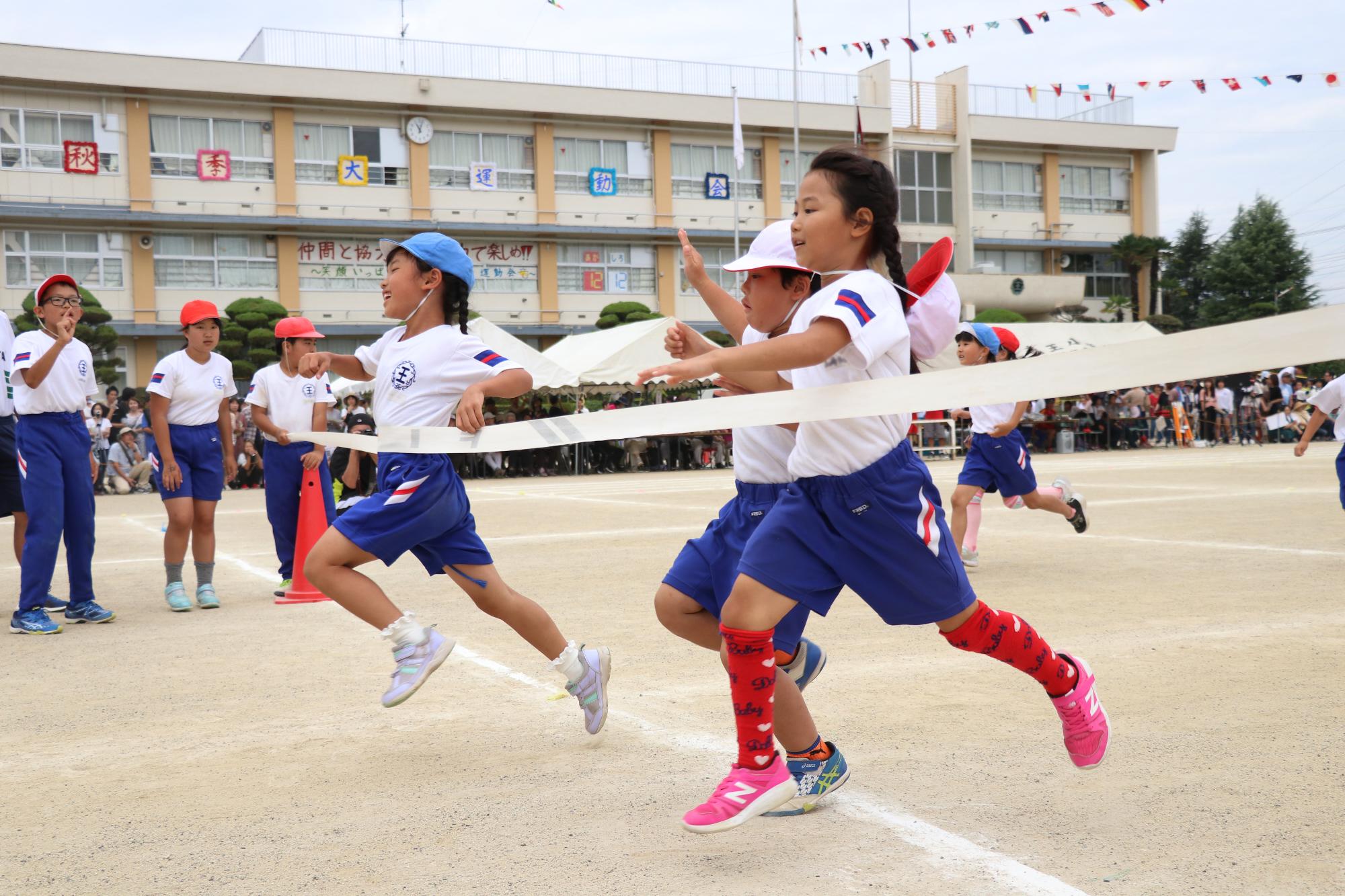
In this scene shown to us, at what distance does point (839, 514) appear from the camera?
292 centimetres

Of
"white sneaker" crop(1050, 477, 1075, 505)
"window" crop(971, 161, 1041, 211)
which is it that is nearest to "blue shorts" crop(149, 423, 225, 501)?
"white sneaker" crop(1050, 477, 1075, 505)

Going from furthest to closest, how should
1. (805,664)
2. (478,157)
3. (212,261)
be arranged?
Result: (478,157), (212,261), (805,664)

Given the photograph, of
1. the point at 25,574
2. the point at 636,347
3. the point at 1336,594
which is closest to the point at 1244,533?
the point at 1336,594

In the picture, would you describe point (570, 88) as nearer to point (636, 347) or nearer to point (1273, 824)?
point (636, 347)

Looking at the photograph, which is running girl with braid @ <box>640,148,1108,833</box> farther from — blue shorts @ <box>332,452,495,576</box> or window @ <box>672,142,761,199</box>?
window @ <box>672,142,761,199</box>

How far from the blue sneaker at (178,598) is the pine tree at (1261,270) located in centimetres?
5809

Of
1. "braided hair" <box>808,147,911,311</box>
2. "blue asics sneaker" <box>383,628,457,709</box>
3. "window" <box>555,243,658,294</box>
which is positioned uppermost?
"window" <box>555,243,658,294</box>

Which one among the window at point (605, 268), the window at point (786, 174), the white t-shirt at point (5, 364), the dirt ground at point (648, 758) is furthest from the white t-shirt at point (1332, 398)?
the window at point (786, 174)

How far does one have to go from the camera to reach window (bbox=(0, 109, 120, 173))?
34.3 m

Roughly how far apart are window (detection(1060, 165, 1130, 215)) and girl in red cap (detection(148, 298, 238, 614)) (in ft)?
153

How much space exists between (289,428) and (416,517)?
4701 millimetres

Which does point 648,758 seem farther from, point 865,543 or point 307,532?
point 307,532

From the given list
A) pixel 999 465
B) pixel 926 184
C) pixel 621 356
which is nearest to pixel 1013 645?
pixel 999 465

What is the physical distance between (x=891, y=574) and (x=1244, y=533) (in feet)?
25.8
